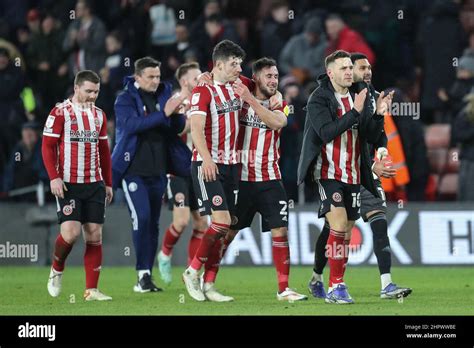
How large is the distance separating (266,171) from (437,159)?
280 inches

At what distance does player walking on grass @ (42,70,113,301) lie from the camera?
39.6 feet

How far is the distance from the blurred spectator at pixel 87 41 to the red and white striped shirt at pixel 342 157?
8.76m

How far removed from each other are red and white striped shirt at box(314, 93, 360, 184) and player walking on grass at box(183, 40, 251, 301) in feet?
2.72

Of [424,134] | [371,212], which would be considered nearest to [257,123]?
[371,212]

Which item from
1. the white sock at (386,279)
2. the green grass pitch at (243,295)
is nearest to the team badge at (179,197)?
the green grass pitch at (243,295)

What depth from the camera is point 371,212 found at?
1219 centimetres

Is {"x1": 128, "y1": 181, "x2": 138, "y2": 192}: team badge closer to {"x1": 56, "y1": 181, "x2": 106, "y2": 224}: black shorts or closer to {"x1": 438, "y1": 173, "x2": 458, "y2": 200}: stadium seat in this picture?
{"x1": 56, "y1": 181, "x2": 106, "y2": 224}: black shorts

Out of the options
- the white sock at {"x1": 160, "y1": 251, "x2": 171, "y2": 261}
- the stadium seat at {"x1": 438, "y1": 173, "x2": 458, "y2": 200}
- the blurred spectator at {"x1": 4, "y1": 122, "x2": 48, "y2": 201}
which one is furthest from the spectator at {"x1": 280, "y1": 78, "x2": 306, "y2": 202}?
the white sock at {"x1": 160, "y1": 251, "x2": 171, "y2": 261}

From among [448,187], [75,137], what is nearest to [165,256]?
[75,137]

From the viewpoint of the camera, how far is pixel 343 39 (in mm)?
18547

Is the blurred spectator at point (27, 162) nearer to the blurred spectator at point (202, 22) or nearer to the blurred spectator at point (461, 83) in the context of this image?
the blurred spectator at point (202, 22)

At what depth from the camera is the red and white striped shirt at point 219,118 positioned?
11695 mm
